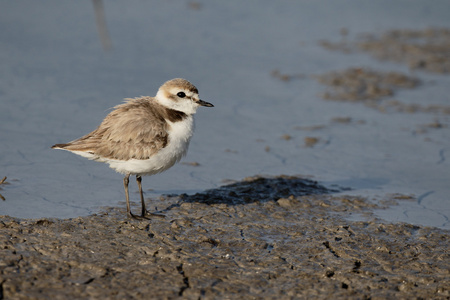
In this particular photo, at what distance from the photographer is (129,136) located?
21.2 ft

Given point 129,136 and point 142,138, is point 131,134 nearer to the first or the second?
point 129,136

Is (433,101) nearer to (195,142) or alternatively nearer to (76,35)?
(195,142)

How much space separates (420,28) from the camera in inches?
549

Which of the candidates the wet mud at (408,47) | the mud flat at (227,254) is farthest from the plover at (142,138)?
the wet mud at (408,47)

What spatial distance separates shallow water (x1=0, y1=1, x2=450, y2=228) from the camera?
7.65 metres

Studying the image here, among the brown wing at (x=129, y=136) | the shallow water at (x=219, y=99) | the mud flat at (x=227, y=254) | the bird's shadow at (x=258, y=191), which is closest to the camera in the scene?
the mud flat at (x=227, y=254)

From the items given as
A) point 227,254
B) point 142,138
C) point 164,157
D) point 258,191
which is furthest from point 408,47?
point 227,254

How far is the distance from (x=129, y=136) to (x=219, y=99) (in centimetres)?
390

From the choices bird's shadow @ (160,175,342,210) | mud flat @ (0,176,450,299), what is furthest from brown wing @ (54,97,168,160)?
bird's shadow @ (160,175,342,210)

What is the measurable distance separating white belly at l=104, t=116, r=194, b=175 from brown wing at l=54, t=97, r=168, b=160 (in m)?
0.05

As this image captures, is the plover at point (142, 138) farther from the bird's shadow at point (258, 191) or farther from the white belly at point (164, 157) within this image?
the bird's shadow at point (258, 191)

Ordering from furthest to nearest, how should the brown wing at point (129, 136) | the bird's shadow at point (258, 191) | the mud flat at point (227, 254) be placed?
1. the bird's shadow at point (258, 191)
2. the brown wing at point (129, 136)
3. the mud flat at point (227, 254)

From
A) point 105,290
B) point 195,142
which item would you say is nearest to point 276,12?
point 195,142

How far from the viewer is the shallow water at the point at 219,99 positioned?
7.65m
